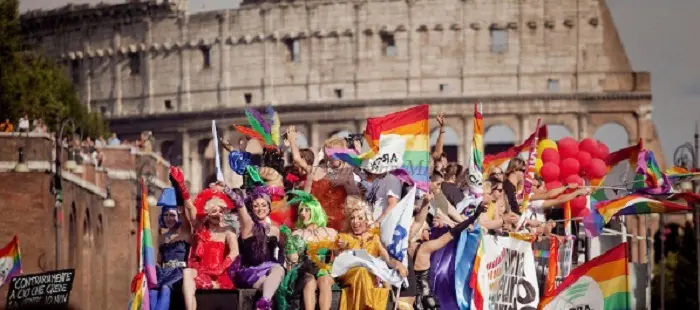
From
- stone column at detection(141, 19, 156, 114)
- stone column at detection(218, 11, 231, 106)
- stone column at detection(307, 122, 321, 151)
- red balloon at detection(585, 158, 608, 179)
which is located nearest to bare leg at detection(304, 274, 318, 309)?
red balloon at detection(585, 158, 608, 179)

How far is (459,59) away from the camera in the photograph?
12950 centimetres

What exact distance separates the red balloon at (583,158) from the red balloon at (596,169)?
0.09 meters

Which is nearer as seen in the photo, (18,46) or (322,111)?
(18,46)

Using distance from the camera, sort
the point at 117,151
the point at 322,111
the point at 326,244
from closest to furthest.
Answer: the point at 326,244 < the point at 117,151 < the point at 322,111

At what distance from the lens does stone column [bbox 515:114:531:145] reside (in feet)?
407

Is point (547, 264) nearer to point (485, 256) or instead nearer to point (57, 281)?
point (485, 256)

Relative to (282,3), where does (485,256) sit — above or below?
below

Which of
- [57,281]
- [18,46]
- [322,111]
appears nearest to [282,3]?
[322,111]

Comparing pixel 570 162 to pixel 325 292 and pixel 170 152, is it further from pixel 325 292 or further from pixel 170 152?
pixel 170 152

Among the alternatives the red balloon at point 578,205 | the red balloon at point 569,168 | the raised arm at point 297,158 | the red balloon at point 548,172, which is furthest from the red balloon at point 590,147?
the raised arm at point 297,158

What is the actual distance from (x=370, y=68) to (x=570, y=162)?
94583 millimetres

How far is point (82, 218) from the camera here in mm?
68000

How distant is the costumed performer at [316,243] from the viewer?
80.0 ft

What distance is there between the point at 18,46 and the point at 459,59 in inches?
1904
